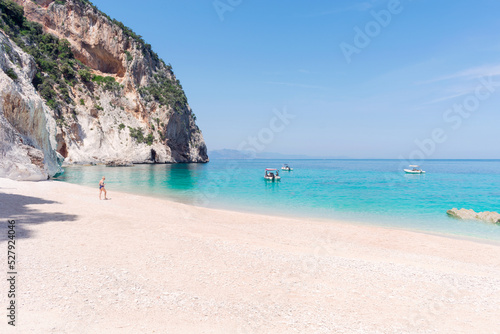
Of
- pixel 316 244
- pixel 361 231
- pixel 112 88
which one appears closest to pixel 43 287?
pixel 316 244

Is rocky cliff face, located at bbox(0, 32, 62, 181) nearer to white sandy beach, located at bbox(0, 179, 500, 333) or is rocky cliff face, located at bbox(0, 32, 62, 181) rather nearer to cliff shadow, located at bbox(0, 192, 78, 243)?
cliff shadow, located at bbox(0, 192, 78, 243)

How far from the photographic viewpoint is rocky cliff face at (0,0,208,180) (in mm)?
57000

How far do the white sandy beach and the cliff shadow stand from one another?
6 centimetres

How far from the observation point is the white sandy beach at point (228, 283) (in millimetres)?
4398

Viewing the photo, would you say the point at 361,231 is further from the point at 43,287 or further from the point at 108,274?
the point at 43,287

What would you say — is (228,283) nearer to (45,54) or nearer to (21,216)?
(21,216)

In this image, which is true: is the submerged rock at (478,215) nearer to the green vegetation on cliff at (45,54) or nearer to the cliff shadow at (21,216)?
the cliff shadow at (21,216)

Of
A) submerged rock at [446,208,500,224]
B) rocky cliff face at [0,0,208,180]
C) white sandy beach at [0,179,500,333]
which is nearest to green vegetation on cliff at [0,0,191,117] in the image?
rocky cliff face at [0,0,208,180]

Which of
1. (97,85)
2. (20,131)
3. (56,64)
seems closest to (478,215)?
(20,131)

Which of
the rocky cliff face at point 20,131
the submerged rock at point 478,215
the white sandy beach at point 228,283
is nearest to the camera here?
the white sandy beach at point 228,283

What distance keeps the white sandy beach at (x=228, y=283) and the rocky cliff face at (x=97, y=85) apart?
55.0m

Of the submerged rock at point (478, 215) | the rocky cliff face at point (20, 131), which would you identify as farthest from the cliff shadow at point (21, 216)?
the submerged rock at point (478, 215)

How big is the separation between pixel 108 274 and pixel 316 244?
23.3 ft

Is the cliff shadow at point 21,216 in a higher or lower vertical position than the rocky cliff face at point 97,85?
lower
